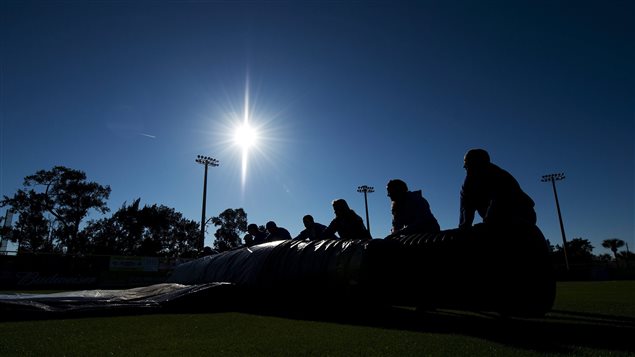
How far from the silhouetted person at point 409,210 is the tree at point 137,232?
155ft

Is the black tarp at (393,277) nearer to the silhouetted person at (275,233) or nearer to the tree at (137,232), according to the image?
the silhouetted person at (275,233)

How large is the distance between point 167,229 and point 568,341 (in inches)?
2214

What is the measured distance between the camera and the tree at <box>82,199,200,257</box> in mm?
44188

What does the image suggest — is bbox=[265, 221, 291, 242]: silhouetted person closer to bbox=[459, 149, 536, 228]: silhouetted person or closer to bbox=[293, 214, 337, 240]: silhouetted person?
bbox=[293, 214, 337, 240]: silhouetted person

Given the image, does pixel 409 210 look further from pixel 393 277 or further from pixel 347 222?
pixel 347 222

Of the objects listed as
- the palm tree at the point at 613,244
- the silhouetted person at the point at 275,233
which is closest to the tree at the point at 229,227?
the silhouetted person at the point at 275,233

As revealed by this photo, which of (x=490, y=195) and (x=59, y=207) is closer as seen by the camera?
Answer: (x=490, y=195)

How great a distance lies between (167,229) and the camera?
52281mm

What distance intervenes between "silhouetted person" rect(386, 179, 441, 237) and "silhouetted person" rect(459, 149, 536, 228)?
991 millimetres

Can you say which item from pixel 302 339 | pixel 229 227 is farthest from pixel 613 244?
pixel 302 339

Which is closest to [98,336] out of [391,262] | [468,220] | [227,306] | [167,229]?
[227,306]

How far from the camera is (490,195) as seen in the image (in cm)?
370

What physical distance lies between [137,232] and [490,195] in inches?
1995

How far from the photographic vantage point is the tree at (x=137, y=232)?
44188mm
